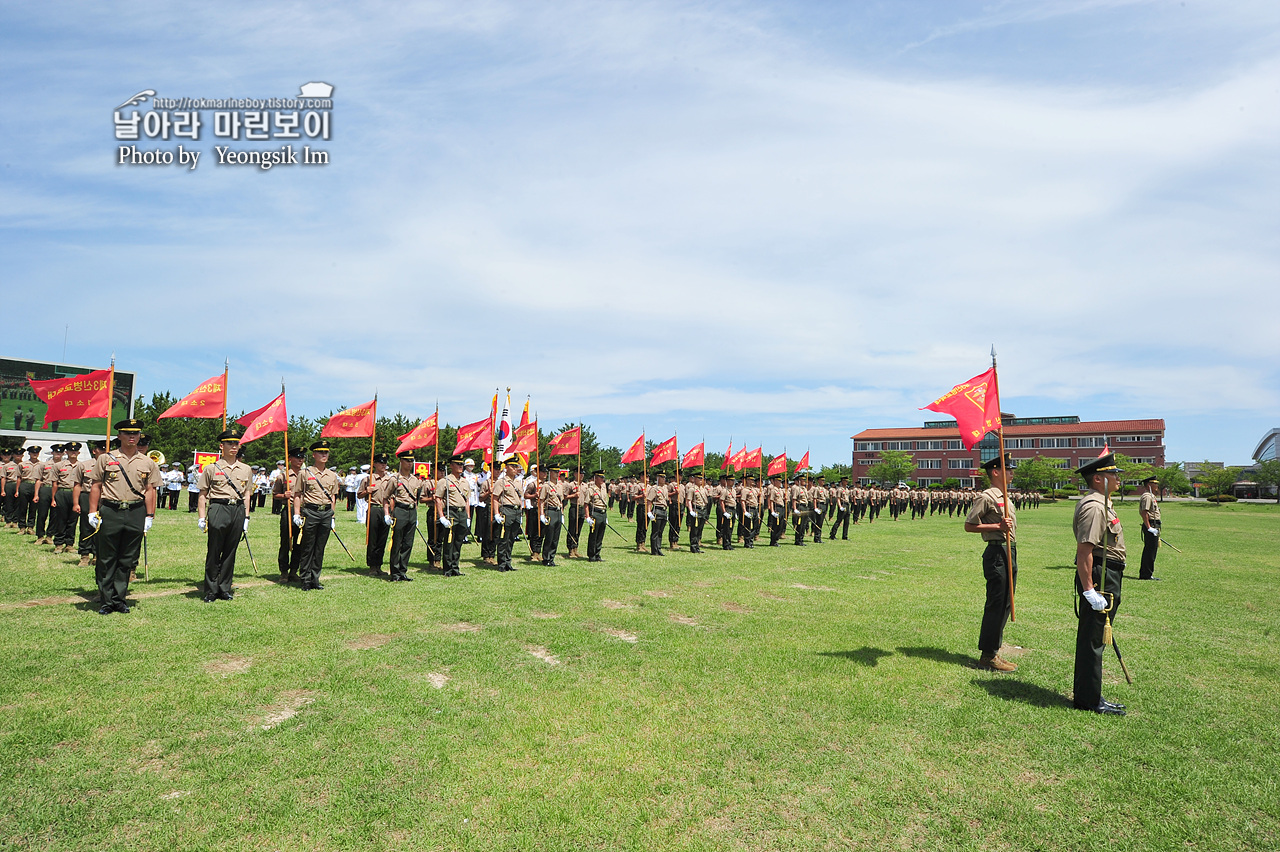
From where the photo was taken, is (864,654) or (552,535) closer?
(864,654)

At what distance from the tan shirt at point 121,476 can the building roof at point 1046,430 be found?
338 ft

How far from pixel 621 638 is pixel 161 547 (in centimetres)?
1200

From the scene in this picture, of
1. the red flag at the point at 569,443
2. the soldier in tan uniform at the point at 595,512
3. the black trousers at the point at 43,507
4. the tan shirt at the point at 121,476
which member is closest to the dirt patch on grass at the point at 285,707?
the tan shirt at the point at 121,476

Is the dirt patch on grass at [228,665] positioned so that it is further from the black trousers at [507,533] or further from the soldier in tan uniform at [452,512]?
the black trousers at [507,533]

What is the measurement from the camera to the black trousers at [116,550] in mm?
8789

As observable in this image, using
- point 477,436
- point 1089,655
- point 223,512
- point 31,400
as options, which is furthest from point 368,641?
point 31,400

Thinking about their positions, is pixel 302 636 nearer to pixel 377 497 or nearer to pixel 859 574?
pixel 377 497

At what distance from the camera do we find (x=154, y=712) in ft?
18.3

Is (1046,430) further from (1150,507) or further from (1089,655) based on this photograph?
(1089,655)

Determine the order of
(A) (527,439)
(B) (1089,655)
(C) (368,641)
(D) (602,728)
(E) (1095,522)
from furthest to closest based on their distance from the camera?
(A) (527,439)
(C) (368,641)
(E) (1095,522)
(B) (1089,655)
(D) (602,728)

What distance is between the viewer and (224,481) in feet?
33.1

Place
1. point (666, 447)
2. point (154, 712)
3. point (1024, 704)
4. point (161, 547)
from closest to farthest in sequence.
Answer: point (154, 712), point (1024, 704), point (161, 547), point (666, 447)

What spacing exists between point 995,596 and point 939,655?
1.08m

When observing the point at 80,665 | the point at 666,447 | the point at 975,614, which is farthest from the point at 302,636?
the point at 666,447
